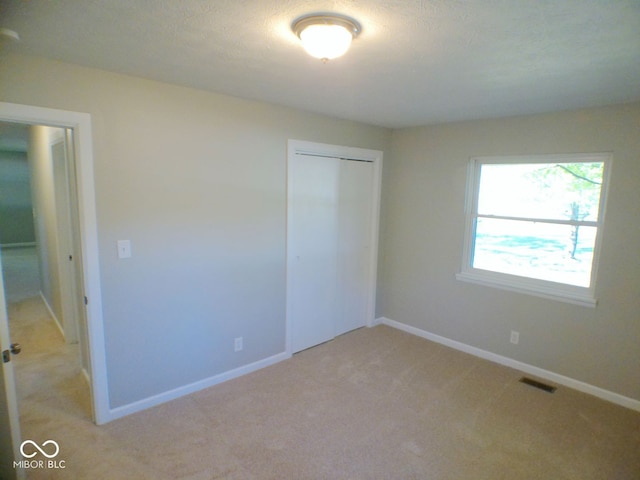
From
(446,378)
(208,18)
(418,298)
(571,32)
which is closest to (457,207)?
(418,298)

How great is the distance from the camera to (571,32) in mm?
1463

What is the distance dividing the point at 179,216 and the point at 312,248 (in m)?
1.42

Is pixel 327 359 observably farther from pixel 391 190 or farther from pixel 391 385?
pixel 391 190

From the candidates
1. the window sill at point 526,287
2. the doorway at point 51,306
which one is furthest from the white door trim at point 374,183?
the doorway at point 51,306

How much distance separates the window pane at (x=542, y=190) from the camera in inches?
115

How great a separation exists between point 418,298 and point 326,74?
2.85 metres

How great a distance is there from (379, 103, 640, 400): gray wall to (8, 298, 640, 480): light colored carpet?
38 centimetres

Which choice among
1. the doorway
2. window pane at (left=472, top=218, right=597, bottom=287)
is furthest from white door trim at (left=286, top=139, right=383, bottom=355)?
the doorway

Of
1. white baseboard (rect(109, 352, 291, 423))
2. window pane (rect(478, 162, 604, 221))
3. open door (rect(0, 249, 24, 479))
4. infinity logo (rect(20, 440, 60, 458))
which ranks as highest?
window pane (rect(478, 162, 604, 221))

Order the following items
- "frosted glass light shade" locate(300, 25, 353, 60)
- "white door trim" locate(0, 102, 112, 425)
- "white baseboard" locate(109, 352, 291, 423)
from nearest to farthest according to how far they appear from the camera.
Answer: "frosted glass light shade" locate(300, 25, 353, 60) → "white door trim" locate(0, 102, 112, 425) → "white baseboard" locate(109, 352, 291, 423)

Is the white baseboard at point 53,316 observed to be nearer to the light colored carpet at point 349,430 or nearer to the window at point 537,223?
the light colored carpet at point 349,430

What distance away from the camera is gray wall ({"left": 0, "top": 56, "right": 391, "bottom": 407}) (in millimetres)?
2246

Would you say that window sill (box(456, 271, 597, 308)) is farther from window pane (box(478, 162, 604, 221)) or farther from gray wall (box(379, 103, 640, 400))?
window pane (box(478, 162, 604, 221))

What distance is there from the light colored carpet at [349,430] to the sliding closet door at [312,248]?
0.52m
